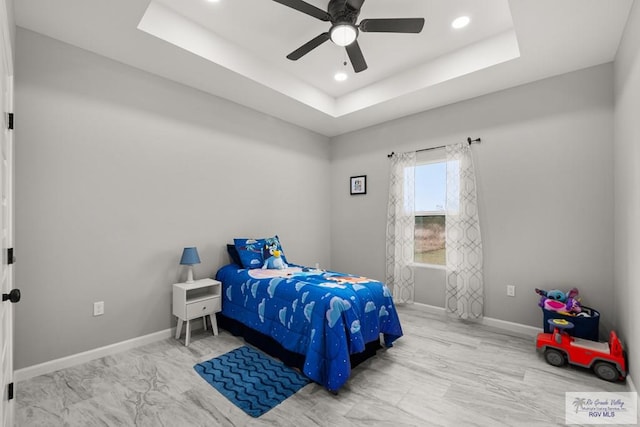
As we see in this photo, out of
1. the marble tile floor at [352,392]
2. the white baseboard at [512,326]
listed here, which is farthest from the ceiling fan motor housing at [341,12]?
the white baseboard at [512,326]

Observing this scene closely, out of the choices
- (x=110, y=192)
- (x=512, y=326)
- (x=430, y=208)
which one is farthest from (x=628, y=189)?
(x=110, y=192)

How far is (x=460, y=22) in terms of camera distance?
2678 millimetres

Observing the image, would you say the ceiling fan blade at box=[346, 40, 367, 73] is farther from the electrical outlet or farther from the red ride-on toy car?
the electrical outlet

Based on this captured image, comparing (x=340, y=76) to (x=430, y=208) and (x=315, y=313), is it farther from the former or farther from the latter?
(x=315, y=313)

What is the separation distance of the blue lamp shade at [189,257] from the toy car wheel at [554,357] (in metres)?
3.28

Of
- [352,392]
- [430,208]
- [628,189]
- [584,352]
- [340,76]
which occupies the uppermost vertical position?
[340,76]

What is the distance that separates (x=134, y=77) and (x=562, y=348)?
456cm

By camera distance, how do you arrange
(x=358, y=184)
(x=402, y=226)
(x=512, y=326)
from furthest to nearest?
(x=358, y=184) → (x=402, y=226) → (x=512, y=326)

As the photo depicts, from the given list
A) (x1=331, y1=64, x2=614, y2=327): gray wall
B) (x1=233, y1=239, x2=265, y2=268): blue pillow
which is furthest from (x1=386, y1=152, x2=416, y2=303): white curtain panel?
(x1=233, y1=239, x2=265, y2=268): blue pillow

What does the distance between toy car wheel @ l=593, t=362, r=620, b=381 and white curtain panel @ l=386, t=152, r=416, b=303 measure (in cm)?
195

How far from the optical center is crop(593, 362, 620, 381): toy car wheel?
2260 millimetres

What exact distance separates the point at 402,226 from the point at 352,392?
96.3 inches

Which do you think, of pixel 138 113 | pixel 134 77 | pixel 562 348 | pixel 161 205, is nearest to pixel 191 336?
pixel 161 205

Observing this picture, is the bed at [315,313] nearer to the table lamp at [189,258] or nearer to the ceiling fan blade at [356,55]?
the table lamp at [189,258]
